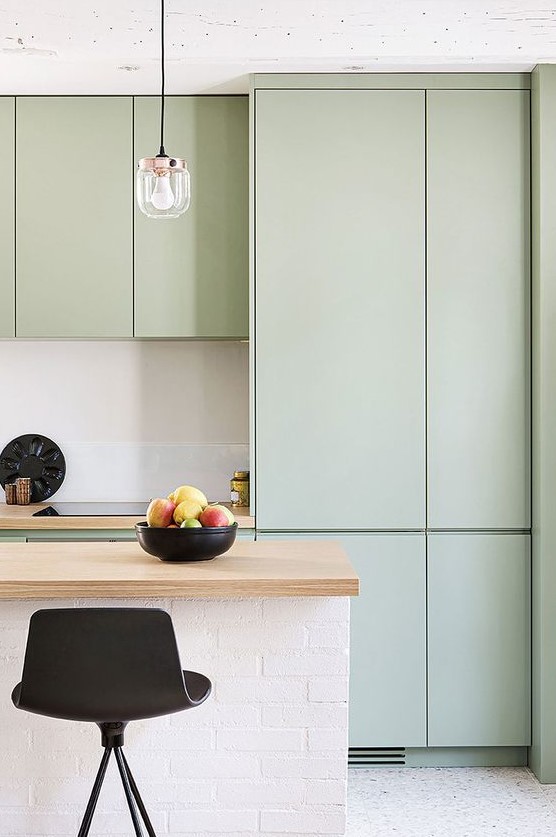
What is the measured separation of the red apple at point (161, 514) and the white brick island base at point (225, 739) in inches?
8.2

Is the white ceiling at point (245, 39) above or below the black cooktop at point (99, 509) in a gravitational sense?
above

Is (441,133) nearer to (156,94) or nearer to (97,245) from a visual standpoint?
(156,94)

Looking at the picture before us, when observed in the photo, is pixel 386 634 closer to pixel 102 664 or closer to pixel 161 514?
pixel 161 514

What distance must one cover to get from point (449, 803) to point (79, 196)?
8.48 feet

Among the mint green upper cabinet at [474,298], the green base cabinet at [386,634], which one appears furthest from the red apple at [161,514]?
the mint green upper cabinet at [474,298]

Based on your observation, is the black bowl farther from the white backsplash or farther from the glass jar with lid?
the white backsplash

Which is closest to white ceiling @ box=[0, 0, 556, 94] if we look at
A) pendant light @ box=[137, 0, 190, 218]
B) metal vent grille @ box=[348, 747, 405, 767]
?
pendant light @ box=[137, 0, 190, 218]

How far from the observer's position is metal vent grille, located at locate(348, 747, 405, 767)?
11.0ft

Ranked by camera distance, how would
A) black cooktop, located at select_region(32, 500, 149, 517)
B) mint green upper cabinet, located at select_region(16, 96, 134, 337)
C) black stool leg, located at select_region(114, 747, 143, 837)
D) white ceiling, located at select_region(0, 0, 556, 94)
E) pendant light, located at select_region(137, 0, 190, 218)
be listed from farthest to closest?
black cooktop, located at select_region(32, 500, 149, 517) < mint green upper cabinet, located at select_region(16, 96, 134, 337) < white ceiling, located at select_region(0, 0, 556, 94) < pendant light, located at select_region(137, 0, 190, 218) < black stool leg, located at select_region(114, 747, 143, 837)

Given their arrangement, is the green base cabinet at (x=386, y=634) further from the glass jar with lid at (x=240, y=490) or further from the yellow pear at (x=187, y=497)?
the yellow pear at (x=187, y=497)

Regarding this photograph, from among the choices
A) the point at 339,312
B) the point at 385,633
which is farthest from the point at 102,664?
the point at 339,312

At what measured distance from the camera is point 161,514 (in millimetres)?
2246

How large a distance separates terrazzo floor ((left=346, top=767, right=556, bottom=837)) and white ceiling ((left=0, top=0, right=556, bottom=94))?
253 centimetres

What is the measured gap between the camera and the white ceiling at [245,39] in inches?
A: 108
